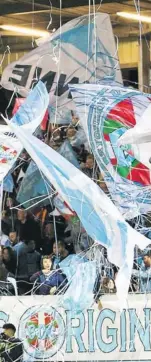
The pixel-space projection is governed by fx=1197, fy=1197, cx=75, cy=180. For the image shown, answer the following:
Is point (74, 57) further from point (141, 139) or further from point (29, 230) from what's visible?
point (141, 139)

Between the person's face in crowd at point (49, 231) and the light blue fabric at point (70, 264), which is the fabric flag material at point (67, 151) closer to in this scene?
the person's face in crowd at point (49, 231)

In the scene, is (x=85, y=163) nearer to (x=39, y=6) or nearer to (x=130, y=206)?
(x=130, y=206)

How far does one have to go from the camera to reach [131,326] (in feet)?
37.7

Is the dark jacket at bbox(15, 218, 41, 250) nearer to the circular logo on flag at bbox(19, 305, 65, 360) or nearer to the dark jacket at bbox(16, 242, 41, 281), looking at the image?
the dark jacket at bbox(16, 242, 41, 281)

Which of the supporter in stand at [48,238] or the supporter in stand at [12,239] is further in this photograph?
the supporter in stand at [12,239]

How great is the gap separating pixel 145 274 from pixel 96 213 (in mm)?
1927

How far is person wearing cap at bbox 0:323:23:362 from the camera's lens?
1122cm

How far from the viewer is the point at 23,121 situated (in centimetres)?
1071

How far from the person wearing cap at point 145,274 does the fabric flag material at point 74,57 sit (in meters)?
2.17

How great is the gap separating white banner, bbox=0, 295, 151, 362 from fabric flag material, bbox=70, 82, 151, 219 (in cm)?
131

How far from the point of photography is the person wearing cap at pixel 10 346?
36.8 ft

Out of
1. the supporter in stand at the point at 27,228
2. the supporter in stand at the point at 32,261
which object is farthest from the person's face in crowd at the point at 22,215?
the supporter in stand at the point at 32,261

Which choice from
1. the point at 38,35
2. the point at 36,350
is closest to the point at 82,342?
the point at 36,350

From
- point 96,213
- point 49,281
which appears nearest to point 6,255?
point 49,281
